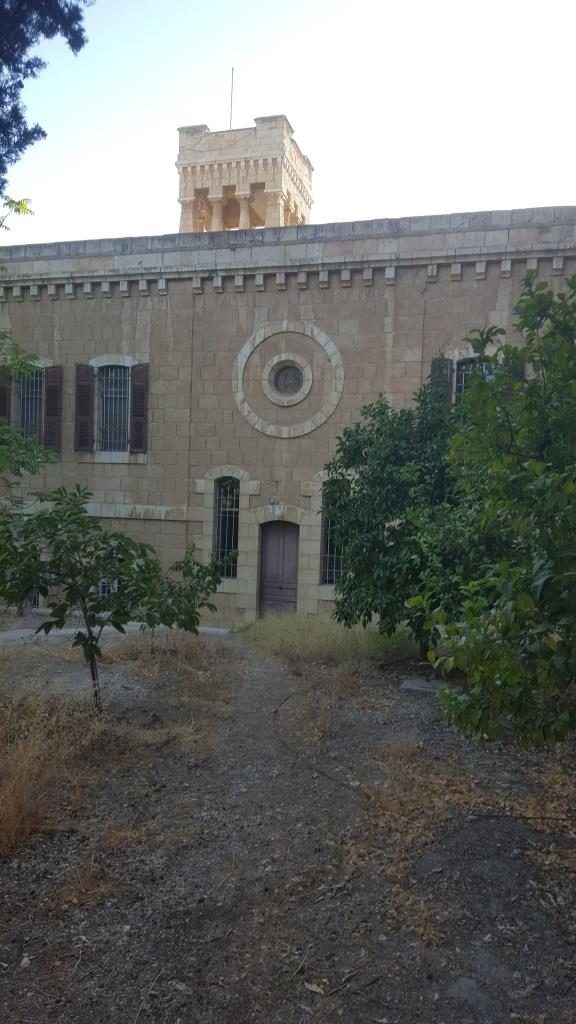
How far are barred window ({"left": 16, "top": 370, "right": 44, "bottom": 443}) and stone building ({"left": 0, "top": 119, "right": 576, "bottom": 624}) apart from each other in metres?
0.03

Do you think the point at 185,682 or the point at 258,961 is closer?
the point at 258,961

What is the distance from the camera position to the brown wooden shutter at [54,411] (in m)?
15.2

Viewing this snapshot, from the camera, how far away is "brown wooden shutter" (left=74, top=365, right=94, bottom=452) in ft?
49.5

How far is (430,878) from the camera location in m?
4.41

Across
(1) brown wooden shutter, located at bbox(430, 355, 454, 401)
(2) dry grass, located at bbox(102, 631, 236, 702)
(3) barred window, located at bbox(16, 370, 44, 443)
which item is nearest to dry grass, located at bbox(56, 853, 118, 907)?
(2) dry grass, located at bbox(102, 631, 236, 702)

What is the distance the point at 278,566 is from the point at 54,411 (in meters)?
5.74

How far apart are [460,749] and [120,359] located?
35.9 ft

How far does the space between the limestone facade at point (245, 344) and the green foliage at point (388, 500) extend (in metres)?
3.52

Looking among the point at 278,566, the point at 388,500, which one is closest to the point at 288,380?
the point at 278,566

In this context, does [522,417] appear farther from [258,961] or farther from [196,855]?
[196,855]

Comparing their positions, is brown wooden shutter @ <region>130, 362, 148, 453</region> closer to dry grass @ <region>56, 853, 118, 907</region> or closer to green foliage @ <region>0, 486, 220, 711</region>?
green foliage @ <region>0, 486, 220, 711</region>

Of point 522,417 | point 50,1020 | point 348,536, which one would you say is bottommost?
point 50,1020

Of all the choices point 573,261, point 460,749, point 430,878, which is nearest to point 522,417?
point 430,878

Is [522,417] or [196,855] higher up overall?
[522,417]
